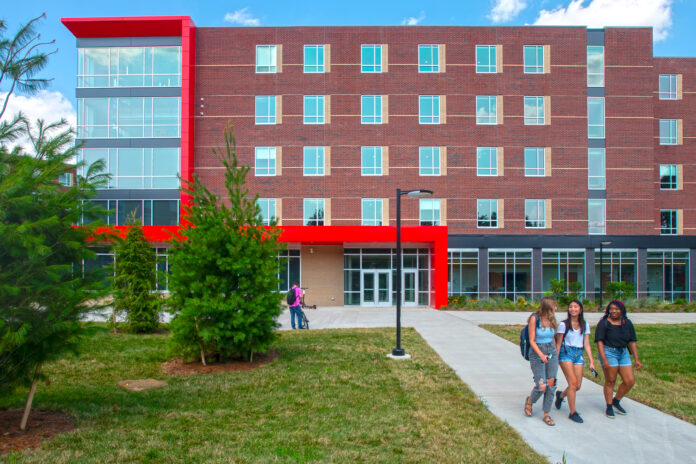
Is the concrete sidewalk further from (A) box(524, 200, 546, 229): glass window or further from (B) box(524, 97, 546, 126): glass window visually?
(B) box(524, 97, 546, 126): glass window

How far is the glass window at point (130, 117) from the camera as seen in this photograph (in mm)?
30656

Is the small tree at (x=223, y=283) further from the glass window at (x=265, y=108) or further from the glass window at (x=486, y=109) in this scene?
the glass window at (x=486, y=109)

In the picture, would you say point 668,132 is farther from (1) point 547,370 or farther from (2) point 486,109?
(1) point 547,370

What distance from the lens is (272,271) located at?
36.0ft

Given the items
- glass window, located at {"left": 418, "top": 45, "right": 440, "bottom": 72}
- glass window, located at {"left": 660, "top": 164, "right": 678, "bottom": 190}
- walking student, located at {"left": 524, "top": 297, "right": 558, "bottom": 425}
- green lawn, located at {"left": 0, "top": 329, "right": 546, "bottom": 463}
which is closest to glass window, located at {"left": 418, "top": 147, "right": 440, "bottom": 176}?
glass window, located at {"left": 418, "top": 45, "right": 440, "bottom": 72}

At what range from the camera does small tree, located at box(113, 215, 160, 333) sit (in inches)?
643

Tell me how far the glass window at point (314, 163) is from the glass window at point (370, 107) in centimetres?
326

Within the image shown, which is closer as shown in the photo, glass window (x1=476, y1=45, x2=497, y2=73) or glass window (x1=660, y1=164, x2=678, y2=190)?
glass window (x1=476, y1=45, x2=497, y2=73)

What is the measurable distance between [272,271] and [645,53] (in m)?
30.9

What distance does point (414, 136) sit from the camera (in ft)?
101

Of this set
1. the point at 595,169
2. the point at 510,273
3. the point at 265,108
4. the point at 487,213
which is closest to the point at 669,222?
the point at 595,169

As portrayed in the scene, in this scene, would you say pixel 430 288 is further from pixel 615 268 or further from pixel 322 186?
pixel 615 268

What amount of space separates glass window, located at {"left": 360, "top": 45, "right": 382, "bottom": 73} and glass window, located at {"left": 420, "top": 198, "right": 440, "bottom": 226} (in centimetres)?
853

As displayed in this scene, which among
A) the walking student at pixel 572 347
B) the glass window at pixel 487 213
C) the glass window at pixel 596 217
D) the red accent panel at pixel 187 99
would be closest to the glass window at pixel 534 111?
the glass window at pixel 487 213
